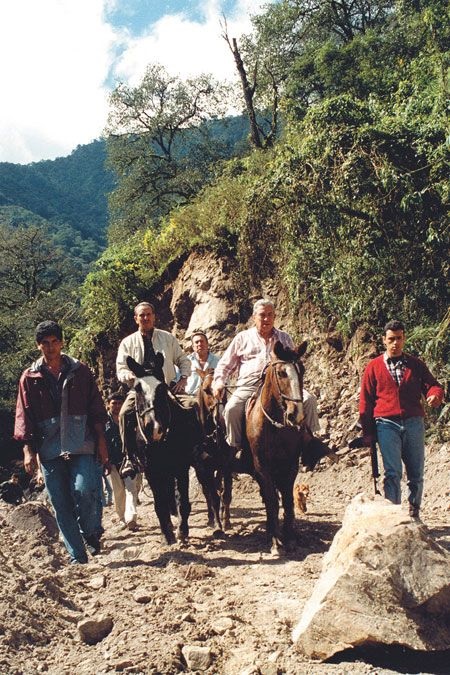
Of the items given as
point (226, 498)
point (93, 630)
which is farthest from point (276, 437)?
point (93, 630)

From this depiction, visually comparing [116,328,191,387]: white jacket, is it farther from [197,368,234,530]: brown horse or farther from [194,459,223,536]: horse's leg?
[194,459,223,536]: horse's leg

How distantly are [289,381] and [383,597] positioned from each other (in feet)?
9.40

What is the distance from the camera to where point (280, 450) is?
692cm

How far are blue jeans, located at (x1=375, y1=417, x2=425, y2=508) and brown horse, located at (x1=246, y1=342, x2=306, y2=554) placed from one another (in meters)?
0.89

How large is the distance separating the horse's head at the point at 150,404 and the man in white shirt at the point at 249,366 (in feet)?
2.21

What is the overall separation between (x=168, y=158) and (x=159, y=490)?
3192 centimetres

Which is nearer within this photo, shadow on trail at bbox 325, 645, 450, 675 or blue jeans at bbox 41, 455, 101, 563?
shadow on trail at bbox 325, 645, 450, 675

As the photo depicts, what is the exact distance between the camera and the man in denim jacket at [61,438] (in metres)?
6.45

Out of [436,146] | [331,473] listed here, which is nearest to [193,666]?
[331,473]

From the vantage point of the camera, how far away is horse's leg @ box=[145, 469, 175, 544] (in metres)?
7.48

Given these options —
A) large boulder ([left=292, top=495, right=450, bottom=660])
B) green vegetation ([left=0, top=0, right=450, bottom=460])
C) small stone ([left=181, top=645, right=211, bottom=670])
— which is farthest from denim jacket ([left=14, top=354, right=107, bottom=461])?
green vegetation ([left=0, top=0, right=450, bottom=460])

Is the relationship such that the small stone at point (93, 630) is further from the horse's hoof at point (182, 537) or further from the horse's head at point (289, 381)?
the horse's hoof at point (182, 537)

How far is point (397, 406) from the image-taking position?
6.76m

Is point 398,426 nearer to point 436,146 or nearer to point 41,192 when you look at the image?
point 436,146
